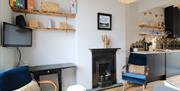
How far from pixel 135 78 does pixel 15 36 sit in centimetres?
275

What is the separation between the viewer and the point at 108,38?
3957 mm

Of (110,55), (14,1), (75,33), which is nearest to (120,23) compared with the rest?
(110,55)

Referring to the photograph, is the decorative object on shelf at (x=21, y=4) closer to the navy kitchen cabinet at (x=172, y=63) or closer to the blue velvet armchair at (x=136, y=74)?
the blue velvet armchair at (x=136, y=74)

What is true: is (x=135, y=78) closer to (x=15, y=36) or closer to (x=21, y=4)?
(x=15, y=36)

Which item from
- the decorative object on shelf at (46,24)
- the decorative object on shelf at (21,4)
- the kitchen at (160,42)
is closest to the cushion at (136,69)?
the kitchen at (160,42)

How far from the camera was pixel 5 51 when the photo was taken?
7.92ft

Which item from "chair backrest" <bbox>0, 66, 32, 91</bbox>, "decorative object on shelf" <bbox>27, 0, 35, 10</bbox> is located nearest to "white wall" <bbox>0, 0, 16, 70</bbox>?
"chair backrest" <bbox>0, 66, 32, 91</bbox>

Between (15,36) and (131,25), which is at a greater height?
(131,25)

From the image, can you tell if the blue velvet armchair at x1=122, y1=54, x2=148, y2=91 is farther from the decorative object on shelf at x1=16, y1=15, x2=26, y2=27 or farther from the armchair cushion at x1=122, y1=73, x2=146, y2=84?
the decorative object on shelf at x1=16, y1=15, x2=26, y2=27

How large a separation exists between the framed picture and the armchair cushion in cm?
132

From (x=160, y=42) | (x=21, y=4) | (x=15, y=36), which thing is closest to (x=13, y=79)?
(x=15, y=36)

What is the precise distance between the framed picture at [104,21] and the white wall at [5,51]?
2063 millimetres

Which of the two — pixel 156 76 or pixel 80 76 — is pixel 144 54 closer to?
pixel 156 76

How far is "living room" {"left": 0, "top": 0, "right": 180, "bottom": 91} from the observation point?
315 centimetres
